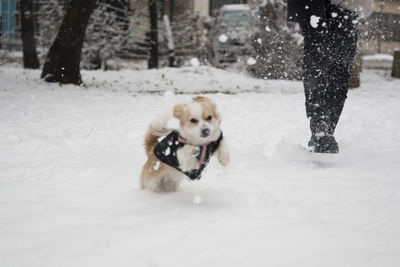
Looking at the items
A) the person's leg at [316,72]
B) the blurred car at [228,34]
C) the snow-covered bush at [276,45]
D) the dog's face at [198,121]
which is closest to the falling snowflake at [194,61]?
the blurred car at [228,34]

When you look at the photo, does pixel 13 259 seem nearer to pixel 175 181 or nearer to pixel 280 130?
pixel 175 181

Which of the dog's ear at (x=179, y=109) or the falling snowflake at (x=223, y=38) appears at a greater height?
the dog's ear at (x=179, y=109)

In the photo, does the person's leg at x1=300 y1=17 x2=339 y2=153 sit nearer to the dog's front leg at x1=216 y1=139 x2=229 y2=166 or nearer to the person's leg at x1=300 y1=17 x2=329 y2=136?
the person's leg at x1=300 y1=17 x2=329 y2=136

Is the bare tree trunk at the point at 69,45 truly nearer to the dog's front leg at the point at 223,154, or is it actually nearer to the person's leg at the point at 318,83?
the person's leg at the point at 318,83

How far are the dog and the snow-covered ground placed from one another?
0.18 metres

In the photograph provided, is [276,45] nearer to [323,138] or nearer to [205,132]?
[323,138]

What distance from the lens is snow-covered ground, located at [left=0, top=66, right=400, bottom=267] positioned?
1722 mm

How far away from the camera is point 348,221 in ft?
6.71

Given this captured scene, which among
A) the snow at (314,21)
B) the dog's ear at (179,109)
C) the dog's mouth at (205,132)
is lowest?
the dog's mouth at (205,132)

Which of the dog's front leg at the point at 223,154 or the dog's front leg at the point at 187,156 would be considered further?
the dog's front leg at the point at 223,154

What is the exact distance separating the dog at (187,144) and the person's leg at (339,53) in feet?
4.59

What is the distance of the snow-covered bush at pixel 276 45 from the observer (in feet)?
32.4

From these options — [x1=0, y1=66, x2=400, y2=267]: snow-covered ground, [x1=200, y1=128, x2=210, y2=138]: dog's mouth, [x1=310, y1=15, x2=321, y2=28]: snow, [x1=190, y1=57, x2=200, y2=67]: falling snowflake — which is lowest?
[x1=190, y1=57, x2=200, y2=67]: falling snowflake

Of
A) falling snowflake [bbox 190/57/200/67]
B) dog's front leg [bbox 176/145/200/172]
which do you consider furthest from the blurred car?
dog's front leg [bbox 176/145/200/172]
